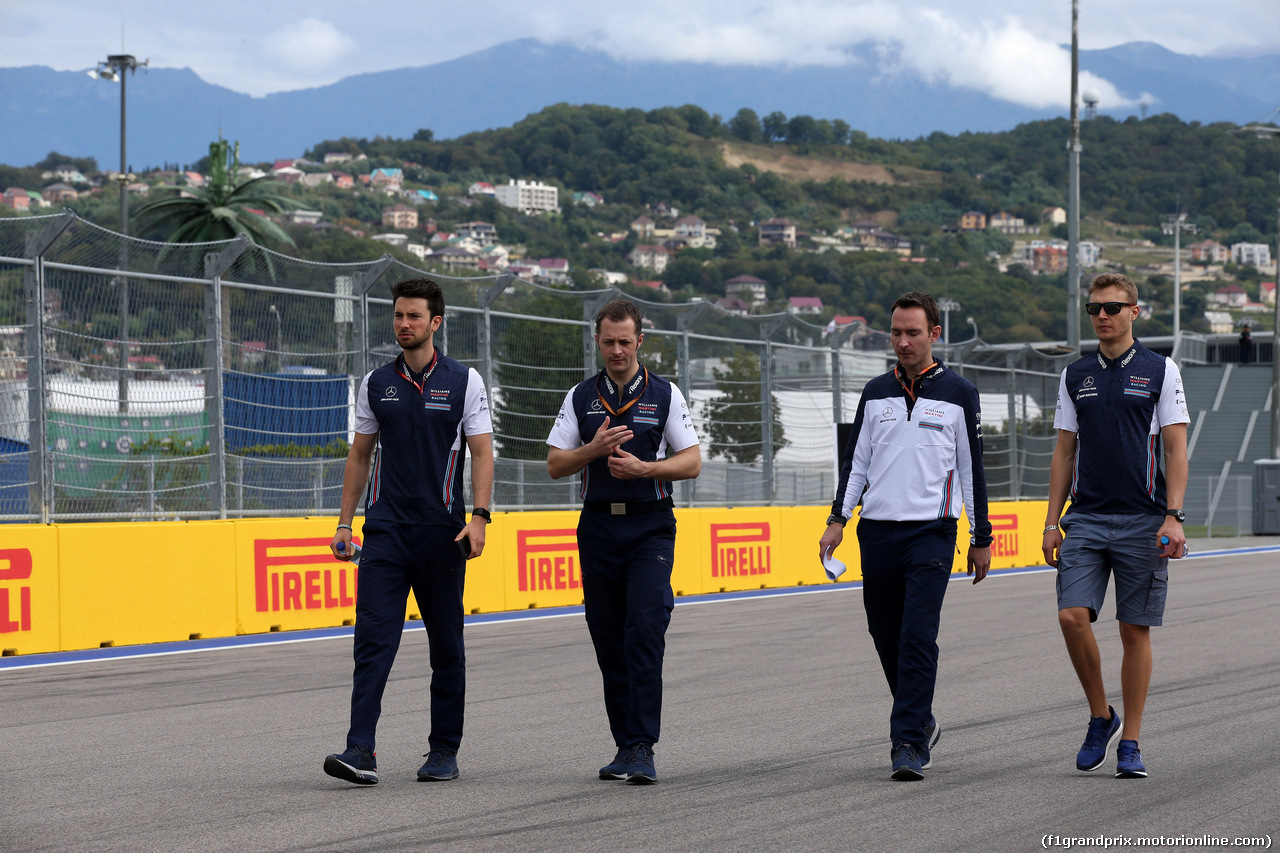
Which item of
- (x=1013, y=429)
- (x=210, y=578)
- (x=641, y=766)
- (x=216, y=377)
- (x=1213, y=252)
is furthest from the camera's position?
(x=1213, y=252)

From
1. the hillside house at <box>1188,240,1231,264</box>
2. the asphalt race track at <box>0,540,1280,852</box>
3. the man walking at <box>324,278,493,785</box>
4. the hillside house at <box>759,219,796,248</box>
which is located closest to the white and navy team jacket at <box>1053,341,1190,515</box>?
the asphalt race track at <box>0,540,1280,852</box>

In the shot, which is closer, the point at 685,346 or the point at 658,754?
the point at 658,754

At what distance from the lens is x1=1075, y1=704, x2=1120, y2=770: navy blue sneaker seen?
566 centimetres

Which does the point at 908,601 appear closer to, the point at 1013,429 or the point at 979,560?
the point at 979,560

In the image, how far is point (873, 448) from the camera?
20.0ft

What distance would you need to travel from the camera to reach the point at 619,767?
5586 mm

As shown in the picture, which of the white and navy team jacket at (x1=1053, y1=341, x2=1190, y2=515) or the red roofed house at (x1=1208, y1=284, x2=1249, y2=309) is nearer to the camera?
A: the white and navy team jacket at (x1=1053, y1=341, x2=1190, y2=515)

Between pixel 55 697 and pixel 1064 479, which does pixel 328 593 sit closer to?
pixel 55 697

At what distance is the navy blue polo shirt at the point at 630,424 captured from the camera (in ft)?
18.9

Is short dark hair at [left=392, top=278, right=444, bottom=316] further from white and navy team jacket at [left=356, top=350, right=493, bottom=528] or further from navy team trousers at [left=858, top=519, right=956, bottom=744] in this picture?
navy team trousers at [left=858, top=519, right=956, bottom=744]

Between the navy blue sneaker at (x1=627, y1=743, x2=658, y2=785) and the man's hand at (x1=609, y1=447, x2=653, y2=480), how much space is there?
997mm

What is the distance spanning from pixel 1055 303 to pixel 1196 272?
5924 cm

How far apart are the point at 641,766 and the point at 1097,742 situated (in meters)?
1.73

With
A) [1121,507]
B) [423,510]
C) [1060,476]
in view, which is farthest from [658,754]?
[1121,507]
